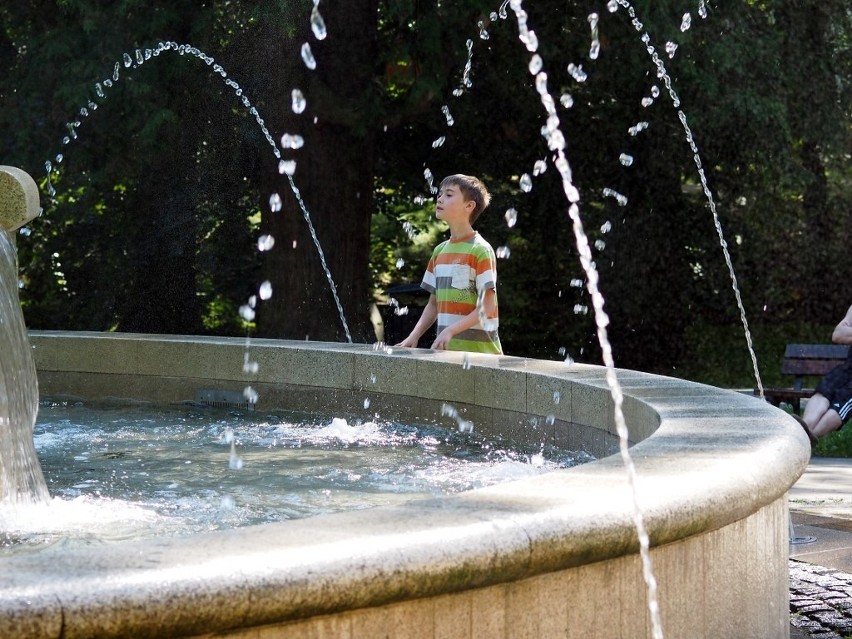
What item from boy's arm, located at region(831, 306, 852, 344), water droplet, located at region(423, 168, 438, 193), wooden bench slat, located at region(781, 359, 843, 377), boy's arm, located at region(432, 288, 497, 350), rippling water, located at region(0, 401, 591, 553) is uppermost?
water droplet, located at region(423, 168, 438, 193)

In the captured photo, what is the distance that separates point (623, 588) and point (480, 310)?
4211 mm

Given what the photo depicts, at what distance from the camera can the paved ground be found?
172 inches

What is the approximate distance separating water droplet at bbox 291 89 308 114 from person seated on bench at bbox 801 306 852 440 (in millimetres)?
7066

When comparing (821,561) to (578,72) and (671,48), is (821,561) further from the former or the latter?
(578,72)

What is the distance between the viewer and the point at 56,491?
203 inches

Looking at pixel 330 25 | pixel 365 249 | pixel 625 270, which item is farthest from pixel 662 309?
pixel 330 25

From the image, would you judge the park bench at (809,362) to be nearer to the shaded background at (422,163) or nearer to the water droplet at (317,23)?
the shaded background at (422,163)

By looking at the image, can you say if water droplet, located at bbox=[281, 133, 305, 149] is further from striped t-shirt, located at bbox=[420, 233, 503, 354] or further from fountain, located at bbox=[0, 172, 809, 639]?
fountain, located at bbox=[0, 172, 809, 639]

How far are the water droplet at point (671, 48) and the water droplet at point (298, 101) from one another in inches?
151

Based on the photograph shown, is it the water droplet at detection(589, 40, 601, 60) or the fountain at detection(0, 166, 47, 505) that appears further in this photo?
the water droplet at detection(589, 40, 601, 60)

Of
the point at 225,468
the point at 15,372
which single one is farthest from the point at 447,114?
the point at 15,372

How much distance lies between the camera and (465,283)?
23.4ft

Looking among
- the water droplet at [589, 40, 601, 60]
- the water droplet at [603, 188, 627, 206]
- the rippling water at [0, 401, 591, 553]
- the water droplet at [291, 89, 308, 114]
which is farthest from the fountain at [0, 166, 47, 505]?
the water droplet at [603, 188, 627, 206]

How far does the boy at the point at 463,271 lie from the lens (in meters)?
7.04
